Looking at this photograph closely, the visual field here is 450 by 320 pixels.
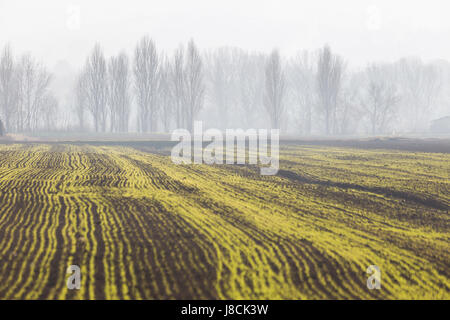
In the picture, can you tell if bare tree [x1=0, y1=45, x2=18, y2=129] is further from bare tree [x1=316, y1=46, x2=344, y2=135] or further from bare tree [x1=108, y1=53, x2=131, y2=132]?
bare tree [x1=316, y1=46, x2=344, y2=135]

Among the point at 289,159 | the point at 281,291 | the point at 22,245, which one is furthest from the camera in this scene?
the point at 289,159

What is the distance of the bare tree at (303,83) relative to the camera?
7306 cm

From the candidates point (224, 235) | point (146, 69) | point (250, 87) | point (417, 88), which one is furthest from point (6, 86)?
point (417, 88)

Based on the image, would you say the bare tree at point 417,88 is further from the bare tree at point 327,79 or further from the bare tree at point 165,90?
the bare tree at point 165,90

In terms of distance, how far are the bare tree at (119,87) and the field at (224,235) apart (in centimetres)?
4102

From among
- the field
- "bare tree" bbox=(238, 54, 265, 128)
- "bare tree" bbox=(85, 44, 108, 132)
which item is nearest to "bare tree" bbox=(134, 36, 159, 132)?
"bare tree" bbox=(85, 44, 108, 132)

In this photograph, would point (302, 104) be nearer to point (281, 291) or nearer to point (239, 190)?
point (239, 190)

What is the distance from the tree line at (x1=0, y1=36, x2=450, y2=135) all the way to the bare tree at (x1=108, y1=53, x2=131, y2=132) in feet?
0.42

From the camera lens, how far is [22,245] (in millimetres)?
8008

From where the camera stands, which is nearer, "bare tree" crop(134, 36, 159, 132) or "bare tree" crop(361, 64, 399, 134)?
"bare tree" crop(134, 36, 159, 132)

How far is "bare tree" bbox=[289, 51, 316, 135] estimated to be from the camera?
73.1 meters
